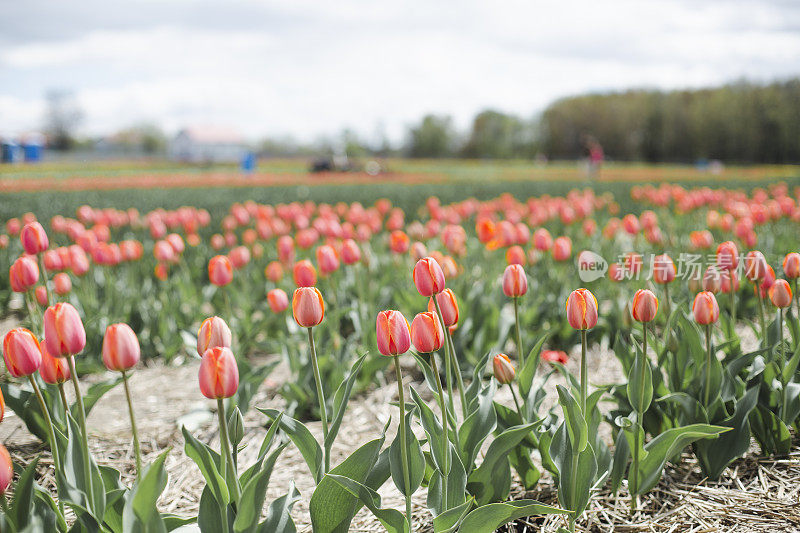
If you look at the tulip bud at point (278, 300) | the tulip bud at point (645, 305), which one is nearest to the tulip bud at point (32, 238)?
the tulip bud at point (278, 300)

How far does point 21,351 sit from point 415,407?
1.08m

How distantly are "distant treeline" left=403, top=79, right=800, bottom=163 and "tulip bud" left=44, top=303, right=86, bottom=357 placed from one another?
4887 centimetres

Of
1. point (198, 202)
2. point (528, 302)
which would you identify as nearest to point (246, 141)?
point (198, 202)

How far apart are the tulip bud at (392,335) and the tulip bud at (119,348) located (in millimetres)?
617

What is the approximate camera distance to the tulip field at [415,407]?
5.27 feet

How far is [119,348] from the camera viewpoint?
1546 millimetres

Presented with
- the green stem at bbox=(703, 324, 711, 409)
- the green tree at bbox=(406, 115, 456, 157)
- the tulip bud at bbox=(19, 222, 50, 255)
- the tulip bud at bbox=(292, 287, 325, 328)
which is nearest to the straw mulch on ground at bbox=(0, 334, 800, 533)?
the green stem at bbox=(703, 324, 711, 409)

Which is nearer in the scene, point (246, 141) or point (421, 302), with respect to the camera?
point (421, 302)

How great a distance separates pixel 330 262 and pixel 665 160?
67.8 m

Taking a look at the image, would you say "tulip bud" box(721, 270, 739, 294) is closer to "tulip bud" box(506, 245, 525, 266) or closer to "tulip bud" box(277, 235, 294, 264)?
"tulip bud" box(506, 245, 525, 266)

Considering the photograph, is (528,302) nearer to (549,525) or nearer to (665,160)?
(549,525)

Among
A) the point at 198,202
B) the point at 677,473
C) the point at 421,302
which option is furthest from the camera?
the point at 198,202

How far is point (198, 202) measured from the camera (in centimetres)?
988

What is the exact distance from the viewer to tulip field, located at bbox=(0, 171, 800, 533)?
1607mm
